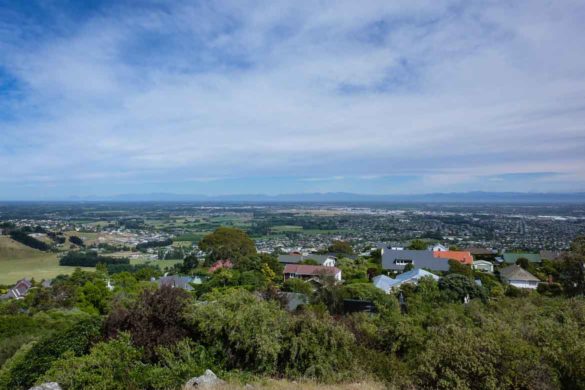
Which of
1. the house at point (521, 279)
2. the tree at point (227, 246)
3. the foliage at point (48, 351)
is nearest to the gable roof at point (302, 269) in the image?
the tree at point (227, 246)

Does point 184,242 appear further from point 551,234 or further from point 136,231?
point 551,234

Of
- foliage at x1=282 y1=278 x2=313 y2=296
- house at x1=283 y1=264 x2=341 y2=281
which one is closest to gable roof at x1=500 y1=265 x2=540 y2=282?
house at x1=283 y1=264 x2=341 y2=281

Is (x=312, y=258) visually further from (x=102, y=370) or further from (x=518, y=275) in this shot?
(x=102, y=370)

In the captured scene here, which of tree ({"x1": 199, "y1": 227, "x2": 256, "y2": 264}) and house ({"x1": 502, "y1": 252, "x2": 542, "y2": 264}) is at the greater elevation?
tree ({"x1": 199, "y1": 227, "x2": 256, "y2": 264})

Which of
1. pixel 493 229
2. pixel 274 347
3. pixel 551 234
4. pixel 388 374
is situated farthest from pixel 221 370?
pixel 493 229

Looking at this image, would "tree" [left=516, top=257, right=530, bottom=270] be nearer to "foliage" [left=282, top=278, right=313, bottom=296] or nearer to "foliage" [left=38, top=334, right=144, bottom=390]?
"foliage" [left=282, top=278, right=313, bottom=296]

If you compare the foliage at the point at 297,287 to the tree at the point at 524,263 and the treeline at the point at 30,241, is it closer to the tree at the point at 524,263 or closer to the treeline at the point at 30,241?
the tree at the point at 524,263

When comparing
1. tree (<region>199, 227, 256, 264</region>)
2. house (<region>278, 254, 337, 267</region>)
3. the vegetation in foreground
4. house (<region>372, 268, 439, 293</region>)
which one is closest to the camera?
the vegetation in foreground
